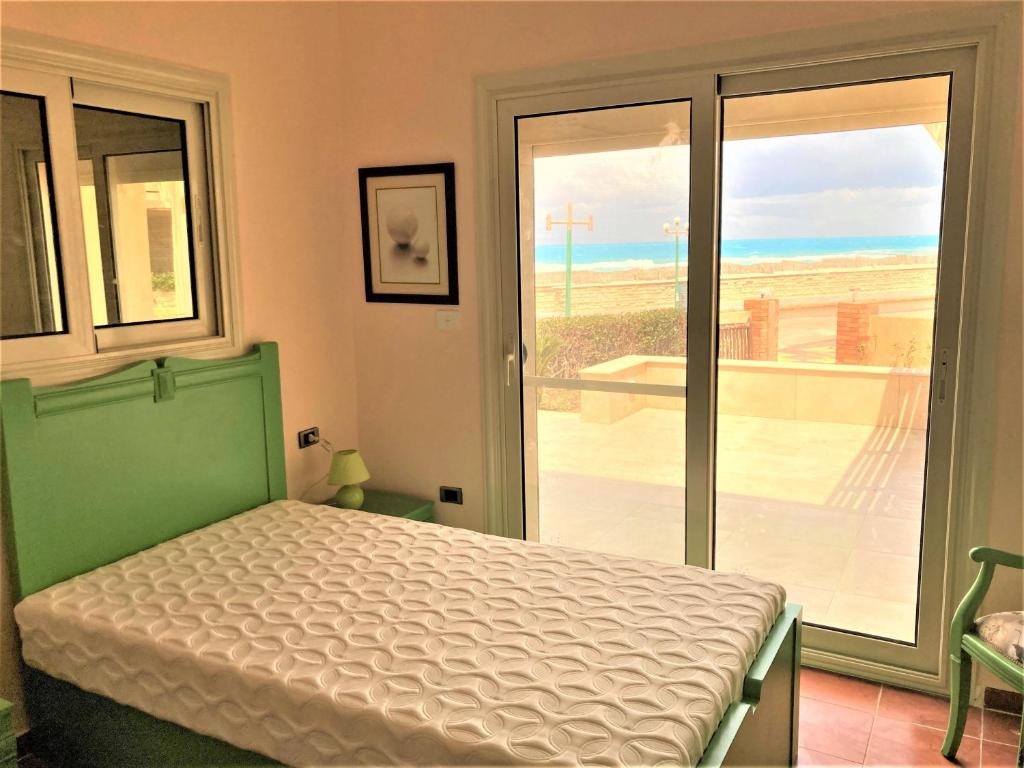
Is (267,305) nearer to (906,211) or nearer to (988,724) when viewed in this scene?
(906,211)

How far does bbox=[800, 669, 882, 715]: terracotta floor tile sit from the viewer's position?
9.28ft

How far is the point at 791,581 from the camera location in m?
3.12

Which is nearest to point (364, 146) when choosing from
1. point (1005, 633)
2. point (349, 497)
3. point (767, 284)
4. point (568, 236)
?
point (568, 236)

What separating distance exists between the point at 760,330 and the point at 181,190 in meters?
2.21

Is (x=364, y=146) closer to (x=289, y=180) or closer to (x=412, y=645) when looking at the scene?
(x=289, y=180)

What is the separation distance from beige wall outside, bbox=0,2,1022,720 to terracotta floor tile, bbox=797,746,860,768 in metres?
1.62

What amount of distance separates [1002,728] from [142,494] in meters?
2.95

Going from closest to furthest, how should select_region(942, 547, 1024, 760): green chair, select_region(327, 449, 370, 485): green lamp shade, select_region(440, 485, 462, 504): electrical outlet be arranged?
select_region(942, 547, 1024, 760): green chair → select_region(327, 449, 370, 485): green lamp shade → select_region(440, 485, 462, 504): electrical outlet

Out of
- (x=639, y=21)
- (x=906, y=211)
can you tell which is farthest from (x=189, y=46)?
(x=906, y=211)

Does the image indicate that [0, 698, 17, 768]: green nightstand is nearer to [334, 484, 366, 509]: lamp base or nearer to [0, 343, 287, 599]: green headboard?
[0, 343, 287, 599]: green headboard

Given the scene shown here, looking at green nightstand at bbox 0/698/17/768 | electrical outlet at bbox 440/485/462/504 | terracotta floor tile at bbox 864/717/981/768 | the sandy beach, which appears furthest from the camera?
electrical outlet at bbox 440/485/462/504

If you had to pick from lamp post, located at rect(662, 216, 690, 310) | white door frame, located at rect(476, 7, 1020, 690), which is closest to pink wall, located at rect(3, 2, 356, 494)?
white door frame, located at rect(476, 7, 1020, 690)

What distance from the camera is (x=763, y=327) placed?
9.97ft

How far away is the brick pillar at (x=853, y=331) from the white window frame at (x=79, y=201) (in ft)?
7.39
